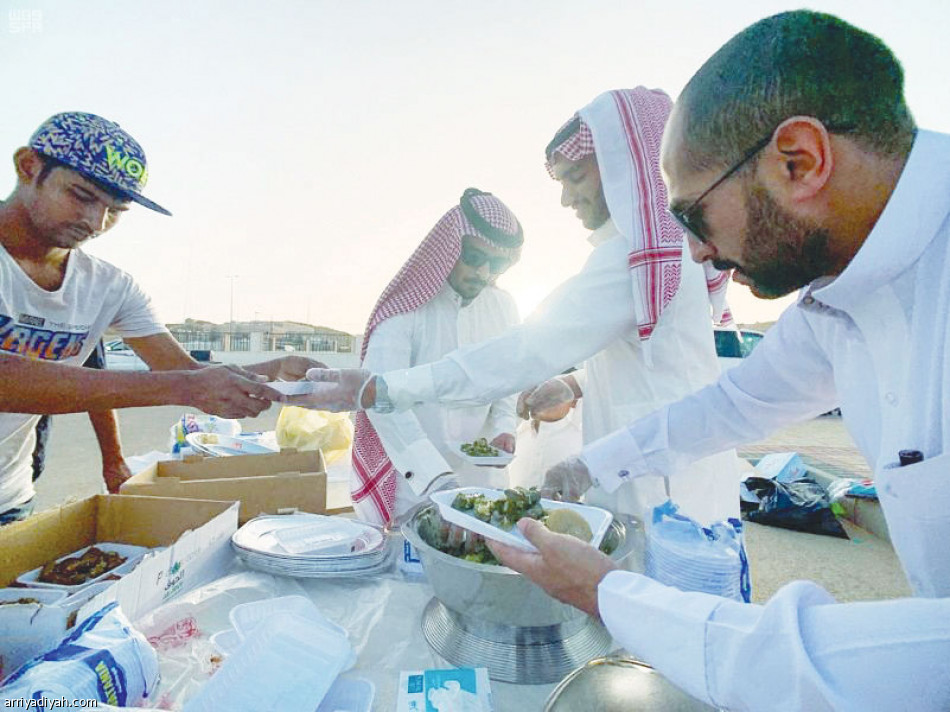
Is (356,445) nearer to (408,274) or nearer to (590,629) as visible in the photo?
(408,274)

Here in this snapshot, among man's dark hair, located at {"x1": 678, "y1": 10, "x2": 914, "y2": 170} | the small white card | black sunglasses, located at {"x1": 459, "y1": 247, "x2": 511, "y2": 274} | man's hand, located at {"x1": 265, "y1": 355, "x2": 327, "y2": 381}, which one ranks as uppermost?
black sunglasses, located at {"x1": 459, "y1": 247, "x2": 511, "y2": 274}

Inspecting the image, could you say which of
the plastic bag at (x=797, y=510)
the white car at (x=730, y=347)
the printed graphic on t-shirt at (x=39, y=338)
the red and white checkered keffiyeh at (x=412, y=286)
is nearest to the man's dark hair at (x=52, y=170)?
the printed graphic on t-shirt at (x=39, y=338)

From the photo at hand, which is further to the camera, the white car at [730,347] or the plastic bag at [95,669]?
the white car at [730,347]

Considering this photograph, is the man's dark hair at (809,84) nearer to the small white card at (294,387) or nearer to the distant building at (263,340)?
the small white card at (294,387)

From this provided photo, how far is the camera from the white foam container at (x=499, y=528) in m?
1.09

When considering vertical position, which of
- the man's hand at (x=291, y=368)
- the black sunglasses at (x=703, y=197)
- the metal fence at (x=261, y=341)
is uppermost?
the metal fence at (x=261, y=341)

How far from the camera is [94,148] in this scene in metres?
1.86

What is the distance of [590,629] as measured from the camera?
1219mm

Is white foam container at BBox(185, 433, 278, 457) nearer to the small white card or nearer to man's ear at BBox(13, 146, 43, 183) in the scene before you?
the small white card

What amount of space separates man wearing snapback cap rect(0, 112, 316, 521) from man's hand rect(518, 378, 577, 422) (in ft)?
3.84

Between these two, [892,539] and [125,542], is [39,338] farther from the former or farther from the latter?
[892,539]

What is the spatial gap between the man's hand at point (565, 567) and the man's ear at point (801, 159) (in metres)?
0.78

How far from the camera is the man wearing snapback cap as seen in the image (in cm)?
172

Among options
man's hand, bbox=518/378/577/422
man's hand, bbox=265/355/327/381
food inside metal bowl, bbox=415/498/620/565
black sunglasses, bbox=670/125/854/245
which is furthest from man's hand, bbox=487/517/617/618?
man's hand, bbox=265/355/327/381
